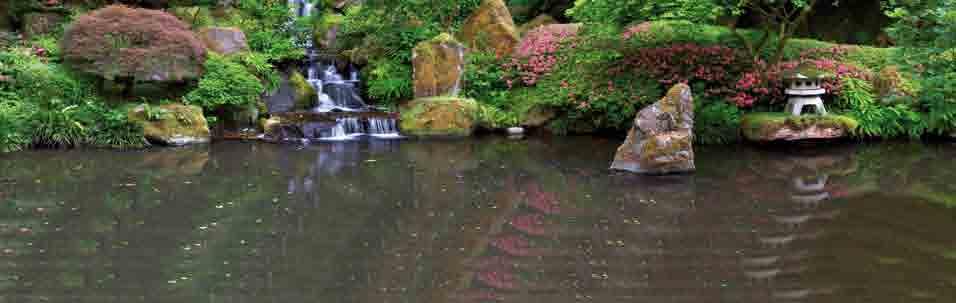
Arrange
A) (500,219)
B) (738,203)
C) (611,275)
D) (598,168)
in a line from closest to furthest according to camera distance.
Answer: (611,275) → (500,219) → (738,203) → (598,168)

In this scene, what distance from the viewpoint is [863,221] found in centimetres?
1010

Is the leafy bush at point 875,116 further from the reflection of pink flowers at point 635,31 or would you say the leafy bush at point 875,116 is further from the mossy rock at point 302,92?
the mossy rock at point 302,92

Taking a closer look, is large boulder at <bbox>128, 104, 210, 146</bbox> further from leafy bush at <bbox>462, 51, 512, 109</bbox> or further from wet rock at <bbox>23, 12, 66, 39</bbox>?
leafy bush at <bbox>462, 51, 512, 109</bbox>

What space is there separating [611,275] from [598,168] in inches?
220

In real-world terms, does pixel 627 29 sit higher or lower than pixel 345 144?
higher

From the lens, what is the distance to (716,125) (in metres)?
16.3

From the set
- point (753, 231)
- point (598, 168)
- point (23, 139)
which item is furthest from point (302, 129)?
point (753, 231)

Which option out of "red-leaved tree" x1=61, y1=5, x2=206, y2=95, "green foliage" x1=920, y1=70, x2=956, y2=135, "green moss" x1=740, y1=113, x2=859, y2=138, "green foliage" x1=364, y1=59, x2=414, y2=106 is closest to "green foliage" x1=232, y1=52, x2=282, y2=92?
"red-leaved tree" x1=61, y1=5, x2=206, y2=95

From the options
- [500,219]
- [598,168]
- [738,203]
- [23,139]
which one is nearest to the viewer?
[500,219]

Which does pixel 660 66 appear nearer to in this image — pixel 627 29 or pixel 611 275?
pixel 627 29

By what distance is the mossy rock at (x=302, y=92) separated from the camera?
1842 centimetres

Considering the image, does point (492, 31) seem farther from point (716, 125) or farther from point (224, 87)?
point (224, 87)

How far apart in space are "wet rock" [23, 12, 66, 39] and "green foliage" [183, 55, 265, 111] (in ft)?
11.9

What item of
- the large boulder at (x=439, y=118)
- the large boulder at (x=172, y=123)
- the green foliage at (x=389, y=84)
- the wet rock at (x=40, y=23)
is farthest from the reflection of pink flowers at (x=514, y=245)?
the wet rock at (x=40, y=23)
